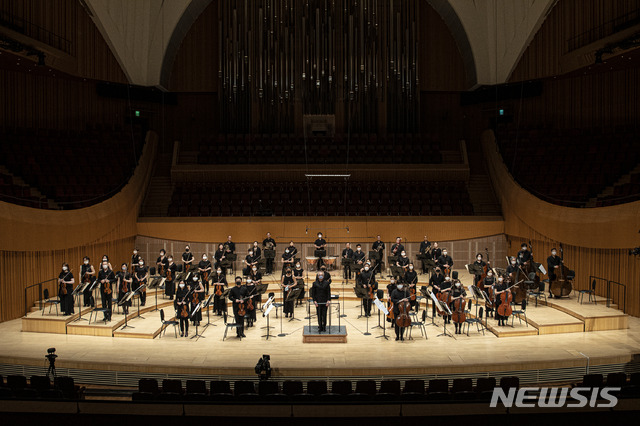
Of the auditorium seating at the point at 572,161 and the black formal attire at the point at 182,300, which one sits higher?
the auditorium seating at the point at 572,161

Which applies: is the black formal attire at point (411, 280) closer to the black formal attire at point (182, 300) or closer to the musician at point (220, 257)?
the black formal attire at point (182, 300)

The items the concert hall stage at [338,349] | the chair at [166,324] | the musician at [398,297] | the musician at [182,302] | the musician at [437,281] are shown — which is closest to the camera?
the concert hall stage at [338,349]

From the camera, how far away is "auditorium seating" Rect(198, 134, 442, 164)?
19.0 m

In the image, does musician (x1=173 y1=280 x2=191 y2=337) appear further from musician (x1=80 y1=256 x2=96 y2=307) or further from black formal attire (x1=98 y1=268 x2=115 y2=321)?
musician (x1=80 y1=256 x2=96 y2=307)

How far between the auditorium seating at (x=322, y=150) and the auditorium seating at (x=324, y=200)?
94 centimetres

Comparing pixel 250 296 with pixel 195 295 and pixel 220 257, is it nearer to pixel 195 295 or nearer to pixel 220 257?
pixel 195 295

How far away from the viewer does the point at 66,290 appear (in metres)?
11.5

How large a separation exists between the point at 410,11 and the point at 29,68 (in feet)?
43.3

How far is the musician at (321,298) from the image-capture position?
10.8 metres

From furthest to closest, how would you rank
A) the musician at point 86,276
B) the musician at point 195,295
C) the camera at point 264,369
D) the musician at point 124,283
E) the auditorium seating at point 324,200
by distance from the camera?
the auditorium seating at point 324,200
the musician at point 86,276
the musician at point 124,283
the musician at point 195,295
the camera at point 264,369

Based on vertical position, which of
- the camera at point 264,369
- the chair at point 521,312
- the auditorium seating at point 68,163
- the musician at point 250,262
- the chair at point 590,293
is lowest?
the camera at point 264,369

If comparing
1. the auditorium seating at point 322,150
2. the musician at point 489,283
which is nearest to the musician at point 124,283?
the musician at point 489,283

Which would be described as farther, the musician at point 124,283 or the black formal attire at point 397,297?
the musician at point 124,283

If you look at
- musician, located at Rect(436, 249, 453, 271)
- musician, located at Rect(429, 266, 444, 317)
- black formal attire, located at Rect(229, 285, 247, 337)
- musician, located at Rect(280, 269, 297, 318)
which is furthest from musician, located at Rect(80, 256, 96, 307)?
musician, located at Rect(436, 249, 453, 271)
